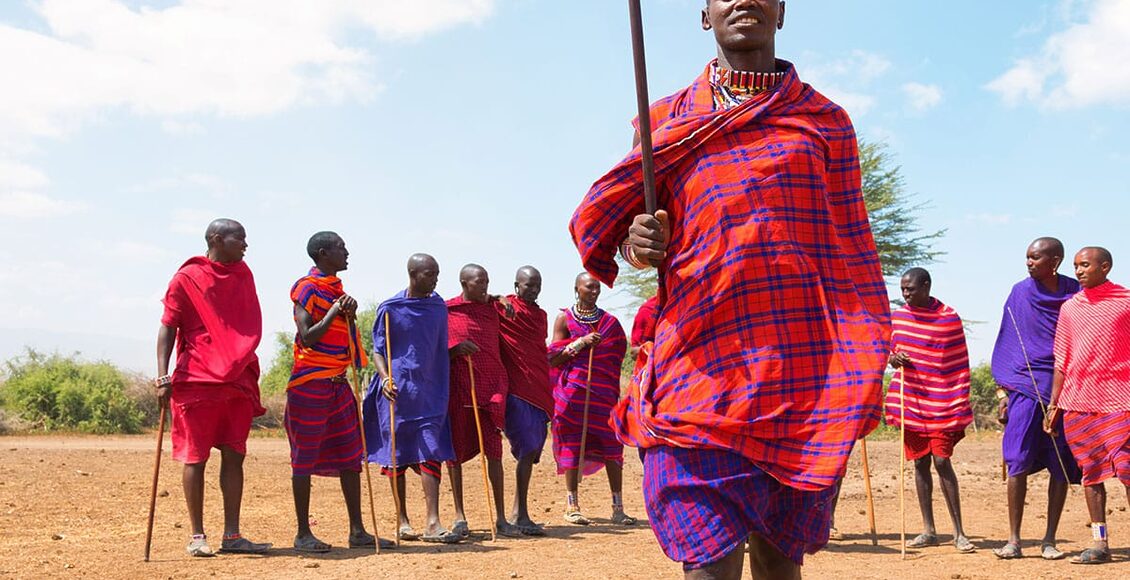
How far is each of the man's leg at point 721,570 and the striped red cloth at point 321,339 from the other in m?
5.27

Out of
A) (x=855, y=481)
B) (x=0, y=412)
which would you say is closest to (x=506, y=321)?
(x=855, y=481)

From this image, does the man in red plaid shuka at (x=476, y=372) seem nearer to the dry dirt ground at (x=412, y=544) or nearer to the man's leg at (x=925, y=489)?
the dry dirt ground at (x=412, y=544)

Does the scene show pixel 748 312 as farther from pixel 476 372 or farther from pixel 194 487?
pixel 476 372

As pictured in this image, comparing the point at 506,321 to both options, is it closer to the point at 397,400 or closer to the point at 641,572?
the point at 397,400

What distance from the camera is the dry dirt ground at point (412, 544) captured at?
7.28 m

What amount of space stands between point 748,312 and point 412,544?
19.3ft

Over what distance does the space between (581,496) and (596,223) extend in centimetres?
941

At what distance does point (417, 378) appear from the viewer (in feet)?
28.4

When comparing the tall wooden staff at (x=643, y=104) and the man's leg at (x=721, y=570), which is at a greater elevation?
the tall wooden staff at (x=643, y=104)

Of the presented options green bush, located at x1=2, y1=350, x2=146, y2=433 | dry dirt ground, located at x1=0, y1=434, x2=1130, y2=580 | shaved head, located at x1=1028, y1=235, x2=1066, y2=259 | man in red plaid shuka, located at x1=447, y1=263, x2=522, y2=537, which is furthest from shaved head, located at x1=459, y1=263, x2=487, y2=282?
green bush, located at x1=2, y1=350, x2=146, y2=433

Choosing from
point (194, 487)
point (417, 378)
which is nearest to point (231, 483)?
point (194, 487)

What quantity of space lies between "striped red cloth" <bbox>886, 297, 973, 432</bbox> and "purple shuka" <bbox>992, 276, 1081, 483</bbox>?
34cm

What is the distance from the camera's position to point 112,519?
9617 millimetres

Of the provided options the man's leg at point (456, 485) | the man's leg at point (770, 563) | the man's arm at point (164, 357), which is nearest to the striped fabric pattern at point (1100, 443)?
the man's leg at point (456, 485)
